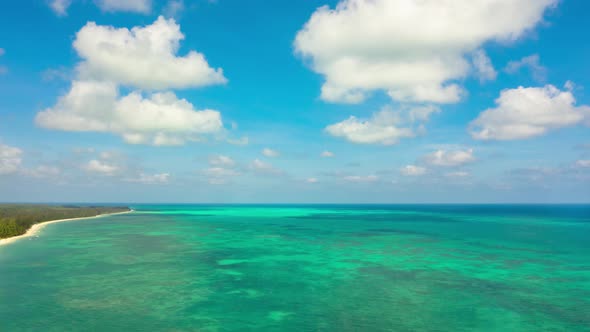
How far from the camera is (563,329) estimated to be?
18.3 m

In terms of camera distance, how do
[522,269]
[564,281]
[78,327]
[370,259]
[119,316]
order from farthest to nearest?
[370,259], [522,269], [564,281], [119,316], [78,327]

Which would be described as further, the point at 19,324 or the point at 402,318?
the point at 402,318

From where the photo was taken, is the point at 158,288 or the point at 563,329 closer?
the point at 563,329

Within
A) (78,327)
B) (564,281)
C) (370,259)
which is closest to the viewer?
(78,327)

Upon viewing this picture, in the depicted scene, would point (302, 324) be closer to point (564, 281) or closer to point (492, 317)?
point (492, 317)

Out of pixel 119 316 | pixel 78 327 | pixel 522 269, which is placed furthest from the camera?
pixel 522 269

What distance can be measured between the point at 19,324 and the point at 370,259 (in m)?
30.5

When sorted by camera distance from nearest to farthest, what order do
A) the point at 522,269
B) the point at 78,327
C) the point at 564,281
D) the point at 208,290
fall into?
the point at 78,327
the point at 208,290
the point at 564,281
the point at 522,269

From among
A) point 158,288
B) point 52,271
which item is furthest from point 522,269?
point 52,271

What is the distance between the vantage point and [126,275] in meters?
29.1

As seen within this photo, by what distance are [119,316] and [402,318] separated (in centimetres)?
1627

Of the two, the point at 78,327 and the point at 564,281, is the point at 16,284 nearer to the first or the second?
the point at 78,327

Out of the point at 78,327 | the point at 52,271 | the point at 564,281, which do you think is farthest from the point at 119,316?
the point at 564,281

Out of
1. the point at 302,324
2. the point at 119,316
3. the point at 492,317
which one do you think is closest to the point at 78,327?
the point at 119,316
